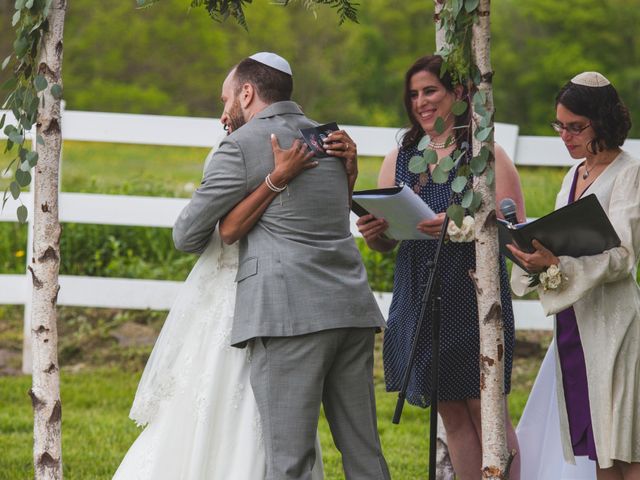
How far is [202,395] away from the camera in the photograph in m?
3.71

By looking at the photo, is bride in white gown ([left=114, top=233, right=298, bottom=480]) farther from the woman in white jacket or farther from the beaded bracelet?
the woman in white jacket

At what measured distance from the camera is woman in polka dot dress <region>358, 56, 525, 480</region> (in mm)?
4246

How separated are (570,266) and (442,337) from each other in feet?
2.43

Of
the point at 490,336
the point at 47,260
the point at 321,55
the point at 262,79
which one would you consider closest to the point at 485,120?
the point at 490,336

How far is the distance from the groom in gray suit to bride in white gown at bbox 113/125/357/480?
14 centimetres

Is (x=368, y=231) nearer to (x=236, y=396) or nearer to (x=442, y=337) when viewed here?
(x=442, y=337)

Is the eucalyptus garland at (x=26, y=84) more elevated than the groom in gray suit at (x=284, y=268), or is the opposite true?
the eucalyptus garland at (x=26, y=84)

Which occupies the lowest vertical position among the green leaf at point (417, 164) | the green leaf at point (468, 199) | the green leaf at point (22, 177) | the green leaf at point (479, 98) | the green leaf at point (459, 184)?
the green leaf at point (22, 177)

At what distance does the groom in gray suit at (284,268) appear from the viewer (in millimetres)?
3494

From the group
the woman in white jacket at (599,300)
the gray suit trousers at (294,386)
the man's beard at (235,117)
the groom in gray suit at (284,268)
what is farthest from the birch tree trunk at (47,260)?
the woman in white jacket at (599,300)

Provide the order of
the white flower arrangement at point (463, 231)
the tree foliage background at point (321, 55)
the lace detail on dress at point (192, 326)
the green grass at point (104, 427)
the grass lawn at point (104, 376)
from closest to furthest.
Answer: the lace detail on dress at point (192, 326)
the white flower arrangement at point (463, 231)
the green grass at point (104, 427)
the grass lawn at point (104, 376)
the tree foliage background at point (321, 55)

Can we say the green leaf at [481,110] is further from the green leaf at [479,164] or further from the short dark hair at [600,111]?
the short dark hair at [600,111]

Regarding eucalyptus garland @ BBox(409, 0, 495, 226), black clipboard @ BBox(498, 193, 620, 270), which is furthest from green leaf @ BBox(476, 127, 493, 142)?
black clipboard @ BBox(498, 193, 620, 270)

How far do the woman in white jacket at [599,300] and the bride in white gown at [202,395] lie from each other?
31.8 inches
